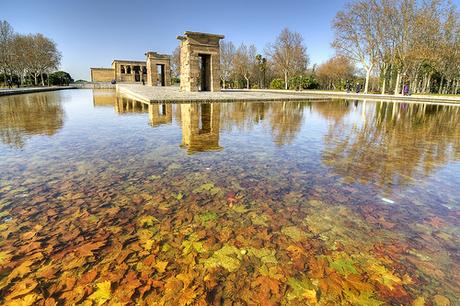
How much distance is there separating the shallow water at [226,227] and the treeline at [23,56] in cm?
4853

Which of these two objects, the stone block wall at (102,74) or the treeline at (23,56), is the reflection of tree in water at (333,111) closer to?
the treeline at (23,56)

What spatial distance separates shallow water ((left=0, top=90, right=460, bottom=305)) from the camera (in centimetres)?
203

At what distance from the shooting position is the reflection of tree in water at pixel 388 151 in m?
4.61

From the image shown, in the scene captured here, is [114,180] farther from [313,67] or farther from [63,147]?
[313,67]

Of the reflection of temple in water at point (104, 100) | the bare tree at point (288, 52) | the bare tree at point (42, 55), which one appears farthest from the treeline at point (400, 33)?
the bare tree at point (42, 55)

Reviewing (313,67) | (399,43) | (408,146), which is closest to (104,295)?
(408,146)

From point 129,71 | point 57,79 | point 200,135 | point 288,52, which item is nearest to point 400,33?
point 288,52

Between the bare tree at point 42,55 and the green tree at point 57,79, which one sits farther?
the green tree at point 57,79

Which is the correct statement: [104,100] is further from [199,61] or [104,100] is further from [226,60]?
[226,60]

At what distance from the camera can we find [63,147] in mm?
5875

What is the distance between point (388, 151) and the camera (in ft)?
19.8

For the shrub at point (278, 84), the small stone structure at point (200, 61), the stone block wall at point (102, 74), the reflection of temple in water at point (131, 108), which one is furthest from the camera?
the stone block wall at point (102, 74)

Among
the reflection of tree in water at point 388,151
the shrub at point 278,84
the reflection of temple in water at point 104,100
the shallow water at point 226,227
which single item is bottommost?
the shallow water at point 226,227

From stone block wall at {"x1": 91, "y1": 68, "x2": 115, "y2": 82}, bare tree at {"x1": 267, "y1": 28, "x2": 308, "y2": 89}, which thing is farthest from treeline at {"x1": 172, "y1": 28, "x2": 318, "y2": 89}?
stone block wall at {"x1": 91, "y1": 68, "x2": 115, "y2": 82}
